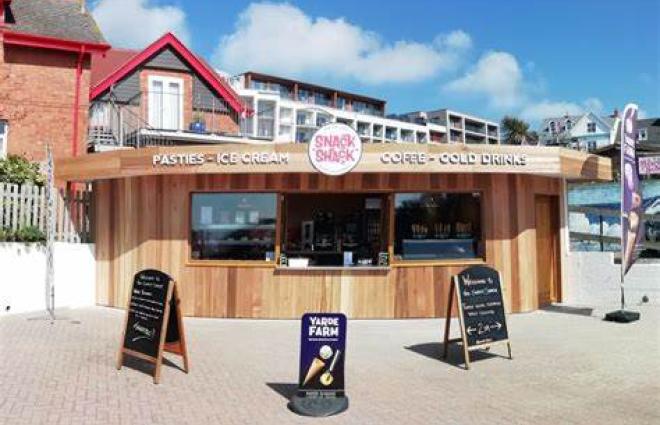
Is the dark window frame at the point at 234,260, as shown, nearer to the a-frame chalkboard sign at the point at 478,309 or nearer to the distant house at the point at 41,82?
the a-frame chalkboard sign at the point at 478,309

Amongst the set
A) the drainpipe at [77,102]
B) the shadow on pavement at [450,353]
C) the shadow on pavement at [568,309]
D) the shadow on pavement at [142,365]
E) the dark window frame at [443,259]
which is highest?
the drainpipe at [77,102]

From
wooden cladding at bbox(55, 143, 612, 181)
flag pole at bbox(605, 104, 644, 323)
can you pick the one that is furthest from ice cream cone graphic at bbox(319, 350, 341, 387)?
flag pole at bbox(605, 104, 644, 323)

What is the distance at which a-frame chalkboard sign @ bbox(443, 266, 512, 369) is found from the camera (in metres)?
8.00

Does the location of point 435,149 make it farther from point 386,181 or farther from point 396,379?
point 396,379

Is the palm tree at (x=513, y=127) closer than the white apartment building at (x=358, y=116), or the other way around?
the palm tree at (x=513, y=127)

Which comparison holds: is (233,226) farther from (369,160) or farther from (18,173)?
(18,173)

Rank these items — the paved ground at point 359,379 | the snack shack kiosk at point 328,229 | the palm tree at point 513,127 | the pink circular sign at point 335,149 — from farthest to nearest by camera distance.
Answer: the palm tree at point 513,127 < the snack shack kiosk at point 328,229 < the pink circular sign at point 335,149 < the paved ground at point 359,379

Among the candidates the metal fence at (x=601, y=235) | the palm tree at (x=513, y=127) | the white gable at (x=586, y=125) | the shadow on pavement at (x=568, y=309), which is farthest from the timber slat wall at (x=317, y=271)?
the white gable at (x=586, y=125)

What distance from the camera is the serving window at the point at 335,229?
11.6 m

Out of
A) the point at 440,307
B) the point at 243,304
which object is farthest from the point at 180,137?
the point at 440,307

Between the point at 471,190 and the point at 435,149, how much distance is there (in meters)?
1.21

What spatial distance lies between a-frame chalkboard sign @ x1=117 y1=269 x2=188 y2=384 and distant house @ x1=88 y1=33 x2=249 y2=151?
14.0m

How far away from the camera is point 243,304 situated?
37.7ft

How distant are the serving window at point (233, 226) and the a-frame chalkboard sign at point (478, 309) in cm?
425
